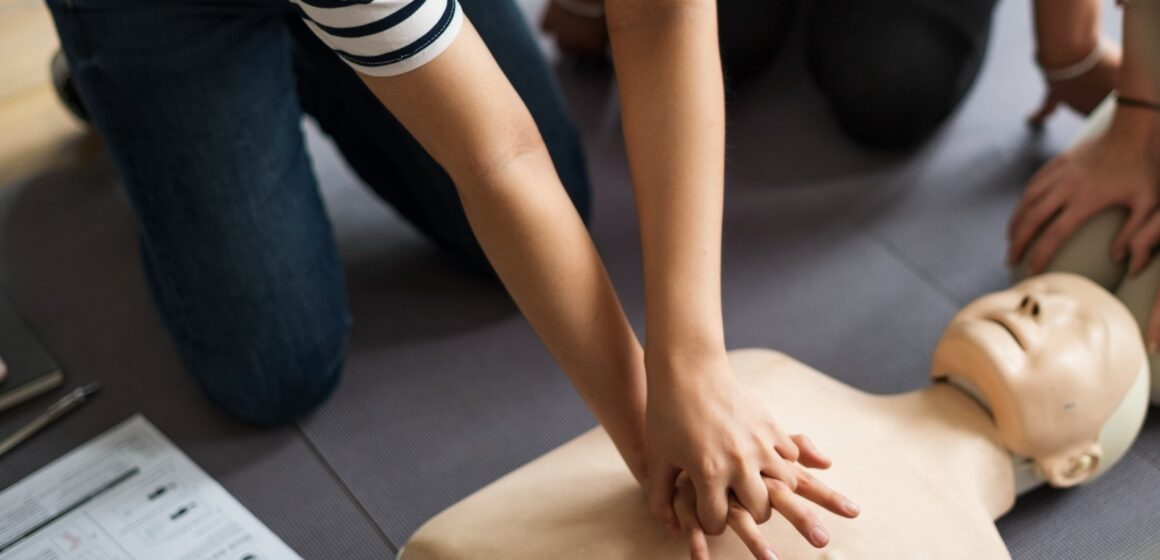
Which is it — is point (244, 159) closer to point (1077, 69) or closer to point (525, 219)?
point (525, 219)

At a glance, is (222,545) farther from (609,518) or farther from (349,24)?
(349,24)

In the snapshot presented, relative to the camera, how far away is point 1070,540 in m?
1.22

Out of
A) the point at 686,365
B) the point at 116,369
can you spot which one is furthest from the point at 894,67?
the point at 116,369

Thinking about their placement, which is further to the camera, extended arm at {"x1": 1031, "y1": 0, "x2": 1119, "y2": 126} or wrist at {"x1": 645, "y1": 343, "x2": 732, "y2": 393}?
extended arm at {"x1": 1031, "y1": 0, "x2": 1119, "y2": 126}

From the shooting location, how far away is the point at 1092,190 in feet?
Result: 4.39

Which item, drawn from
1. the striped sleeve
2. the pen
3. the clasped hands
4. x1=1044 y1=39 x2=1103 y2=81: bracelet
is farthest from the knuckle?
x1=1044 y1=39 x2=1103 y2=81: bracelet

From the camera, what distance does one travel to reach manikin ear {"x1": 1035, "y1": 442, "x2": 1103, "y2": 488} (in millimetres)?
1152

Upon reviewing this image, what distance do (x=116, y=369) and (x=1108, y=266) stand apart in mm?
1265

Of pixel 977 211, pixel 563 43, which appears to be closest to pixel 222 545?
pixel 563 43

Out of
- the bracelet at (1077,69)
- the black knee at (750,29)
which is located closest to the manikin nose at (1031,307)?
the bracelet at (1077,69)

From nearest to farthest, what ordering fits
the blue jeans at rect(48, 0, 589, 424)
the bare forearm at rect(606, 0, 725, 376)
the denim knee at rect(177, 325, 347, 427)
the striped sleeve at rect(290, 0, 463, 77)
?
1. the striped sleeve at rect(290, 0, 463, 77)
2. the bare forearm at rect(606, 0, 725, 376)
3. the blue jeans at rect(48, 0, 589, 424)
4. the denim knee at rect(177, 325, 347, 427)

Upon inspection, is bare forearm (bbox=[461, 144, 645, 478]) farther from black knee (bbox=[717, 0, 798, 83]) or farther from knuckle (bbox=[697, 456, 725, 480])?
black knee (bbox=[717, 0, 798, 83])

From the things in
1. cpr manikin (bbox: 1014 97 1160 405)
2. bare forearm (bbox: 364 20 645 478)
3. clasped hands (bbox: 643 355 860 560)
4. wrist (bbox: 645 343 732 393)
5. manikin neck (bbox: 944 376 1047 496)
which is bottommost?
manikin neck (bbox: 944 376 1047 496)

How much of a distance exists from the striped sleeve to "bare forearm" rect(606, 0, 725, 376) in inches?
7.3
